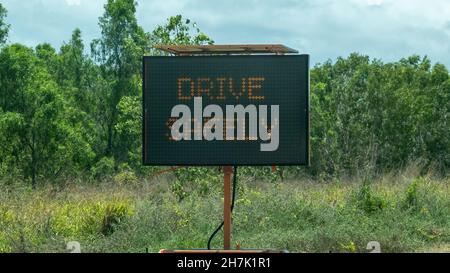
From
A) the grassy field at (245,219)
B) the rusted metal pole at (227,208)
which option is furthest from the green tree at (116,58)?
the rusted metal pole at (227,208)

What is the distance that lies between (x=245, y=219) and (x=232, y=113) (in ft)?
16.9

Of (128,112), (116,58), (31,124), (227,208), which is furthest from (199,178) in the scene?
(116,58)

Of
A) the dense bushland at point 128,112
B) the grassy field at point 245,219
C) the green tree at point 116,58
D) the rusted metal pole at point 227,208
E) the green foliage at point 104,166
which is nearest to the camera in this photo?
the rusted metal pole at point 227,208

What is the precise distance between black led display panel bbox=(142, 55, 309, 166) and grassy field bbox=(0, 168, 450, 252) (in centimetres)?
356

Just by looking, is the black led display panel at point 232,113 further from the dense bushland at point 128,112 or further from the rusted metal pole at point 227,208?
the dense bushland at point 128,112

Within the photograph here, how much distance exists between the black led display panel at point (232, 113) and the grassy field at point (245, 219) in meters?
3.56

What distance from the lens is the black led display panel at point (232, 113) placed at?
1031cm

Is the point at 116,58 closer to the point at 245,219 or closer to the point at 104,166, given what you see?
the point at 104,166

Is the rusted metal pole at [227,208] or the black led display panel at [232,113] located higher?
the black led display panel at [232,113]

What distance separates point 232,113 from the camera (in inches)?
407

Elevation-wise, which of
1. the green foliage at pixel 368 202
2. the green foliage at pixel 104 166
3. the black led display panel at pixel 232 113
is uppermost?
the black led display panel at pixel 232 113

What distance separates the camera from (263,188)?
17484 mm
